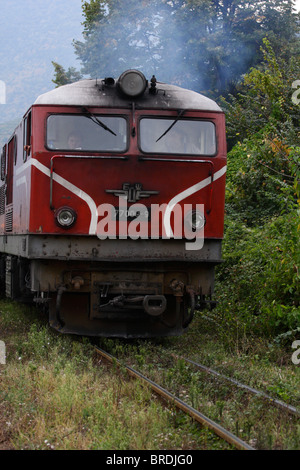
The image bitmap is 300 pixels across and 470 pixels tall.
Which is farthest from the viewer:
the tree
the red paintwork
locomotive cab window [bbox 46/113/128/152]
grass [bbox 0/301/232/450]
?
the tree

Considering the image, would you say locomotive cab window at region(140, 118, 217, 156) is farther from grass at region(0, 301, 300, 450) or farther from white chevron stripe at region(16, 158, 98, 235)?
grass at region(0, 301, 300, 450)

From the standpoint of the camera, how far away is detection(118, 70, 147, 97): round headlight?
322 inches

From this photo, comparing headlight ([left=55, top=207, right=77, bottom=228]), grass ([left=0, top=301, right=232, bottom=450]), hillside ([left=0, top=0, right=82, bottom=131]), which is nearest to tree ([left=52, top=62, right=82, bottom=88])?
headlight ([left=55, top=207, right=77, bottom=228])

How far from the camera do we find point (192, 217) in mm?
8141

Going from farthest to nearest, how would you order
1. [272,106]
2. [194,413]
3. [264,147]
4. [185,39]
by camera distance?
[185,39]
[272,106]
[264,147]
[194,413]

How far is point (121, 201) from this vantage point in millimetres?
8070

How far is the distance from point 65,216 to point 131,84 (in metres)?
1.83

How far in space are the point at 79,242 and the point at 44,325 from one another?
8.60 ft

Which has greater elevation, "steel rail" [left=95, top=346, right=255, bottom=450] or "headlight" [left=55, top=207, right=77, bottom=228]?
"headlight" [left=55, top=207, right=77, bottom=228]

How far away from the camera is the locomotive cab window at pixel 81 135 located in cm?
816

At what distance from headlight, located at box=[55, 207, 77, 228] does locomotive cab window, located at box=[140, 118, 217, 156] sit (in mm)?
1195

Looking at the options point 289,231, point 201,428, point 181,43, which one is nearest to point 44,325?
point 289,231

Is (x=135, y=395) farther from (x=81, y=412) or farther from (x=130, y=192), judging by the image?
(x=130, y=192)

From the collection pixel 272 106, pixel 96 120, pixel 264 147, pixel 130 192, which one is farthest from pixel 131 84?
pixel 272 106
